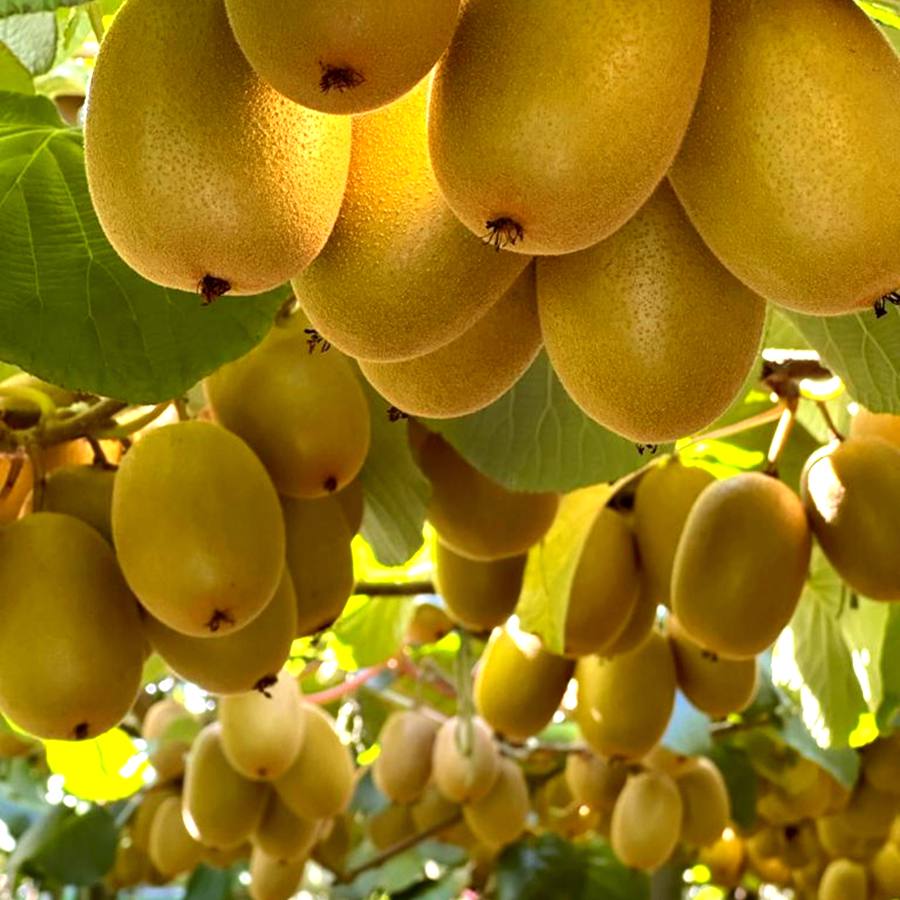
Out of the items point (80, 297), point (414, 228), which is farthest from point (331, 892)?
point (414, 228)

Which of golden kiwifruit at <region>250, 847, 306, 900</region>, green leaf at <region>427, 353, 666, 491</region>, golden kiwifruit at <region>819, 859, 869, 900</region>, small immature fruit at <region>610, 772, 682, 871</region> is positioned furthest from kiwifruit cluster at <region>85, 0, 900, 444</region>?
golden kiwifruit at <region>819, 859, 869, 900</region>

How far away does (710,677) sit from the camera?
1.73 m

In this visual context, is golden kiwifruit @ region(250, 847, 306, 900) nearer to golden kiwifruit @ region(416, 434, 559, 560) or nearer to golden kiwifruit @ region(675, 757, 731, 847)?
golden kiwifruit @ region(675, 757, 731, 847)

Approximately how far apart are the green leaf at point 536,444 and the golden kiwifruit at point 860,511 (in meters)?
0.18

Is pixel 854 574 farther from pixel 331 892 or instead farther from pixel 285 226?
pixel 331 892

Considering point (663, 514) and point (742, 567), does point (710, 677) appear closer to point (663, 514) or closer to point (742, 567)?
point (663, 514)

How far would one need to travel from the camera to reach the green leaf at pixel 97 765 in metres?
1.91

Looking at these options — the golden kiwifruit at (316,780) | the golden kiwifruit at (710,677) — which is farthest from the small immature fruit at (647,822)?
the golden kiwifruit at (710,677)

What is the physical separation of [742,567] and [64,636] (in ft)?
2.05

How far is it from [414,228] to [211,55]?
0.13 meters

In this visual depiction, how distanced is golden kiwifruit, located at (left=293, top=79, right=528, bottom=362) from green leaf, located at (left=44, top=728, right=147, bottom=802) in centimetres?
137

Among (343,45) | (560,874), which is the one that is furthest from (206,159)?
(560,874)

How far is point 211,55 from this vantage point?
620 millimetres

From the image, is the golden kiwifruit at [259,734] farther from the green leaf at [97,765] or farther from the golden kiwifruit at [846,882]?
the golden kiwifruit at [846,882]
